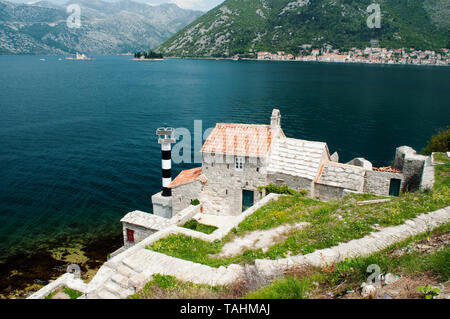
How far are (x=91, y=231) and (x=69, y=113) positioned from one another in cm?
5021

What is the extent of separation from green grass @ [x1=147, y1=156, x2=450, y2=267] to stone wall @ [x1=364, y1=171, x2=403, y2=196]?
4.00m

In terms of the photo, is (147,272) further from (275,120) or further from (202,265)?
(275,120)

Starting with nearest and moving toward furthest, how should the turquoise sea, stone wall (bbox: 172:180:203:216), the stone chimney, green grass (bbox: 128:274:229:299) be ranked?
green grass (bbox: 128:274:229:299) → the stone chimney → stone wall (bbox: 172:180:203:216) → the turquoise sea

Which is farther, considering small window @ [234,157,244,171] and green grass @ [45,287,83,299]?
small window @ [234,157,244,171]

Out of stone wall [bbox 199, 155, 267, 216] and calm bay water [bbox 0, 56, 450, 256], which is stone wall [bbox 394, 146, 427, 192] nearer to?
stone wall [bbox 199, 155, 267, 216]

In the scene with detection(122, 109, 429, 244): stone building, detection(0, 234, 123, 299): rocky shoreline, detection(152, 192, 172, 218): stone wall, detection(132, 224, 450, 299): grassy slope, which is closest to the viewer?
detection(132, 224, 450, 299): grassy slope

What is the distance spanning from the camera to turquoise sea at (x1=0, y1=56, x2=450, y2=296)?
33.0m

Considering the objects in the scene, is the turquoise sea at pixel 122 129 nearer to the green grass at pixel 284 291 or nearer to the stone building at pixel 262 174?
the stone building at pixel 262 174

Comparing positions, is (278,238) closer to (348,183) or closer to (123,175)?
(348,183)

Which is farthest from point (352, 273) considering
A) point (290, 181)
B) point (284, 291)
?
point (290, 181)

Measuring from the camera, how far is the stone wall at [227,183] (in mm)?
25906

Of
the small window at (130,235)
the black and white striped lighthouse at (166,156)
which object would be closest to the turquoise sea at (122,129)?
the small window at (130,235)

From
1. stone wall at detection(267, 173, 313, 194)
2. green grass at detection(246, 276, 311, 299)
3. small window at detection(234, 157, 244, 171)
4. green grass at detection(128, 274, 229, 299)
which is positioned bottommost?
green grass at detection(128, 274, 229, 299)

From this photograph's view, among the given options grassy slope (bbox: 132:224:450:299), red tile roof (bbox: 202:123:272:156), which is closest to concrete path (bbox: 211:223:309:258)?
grassy slope (bbox: 132:224:450:299)
